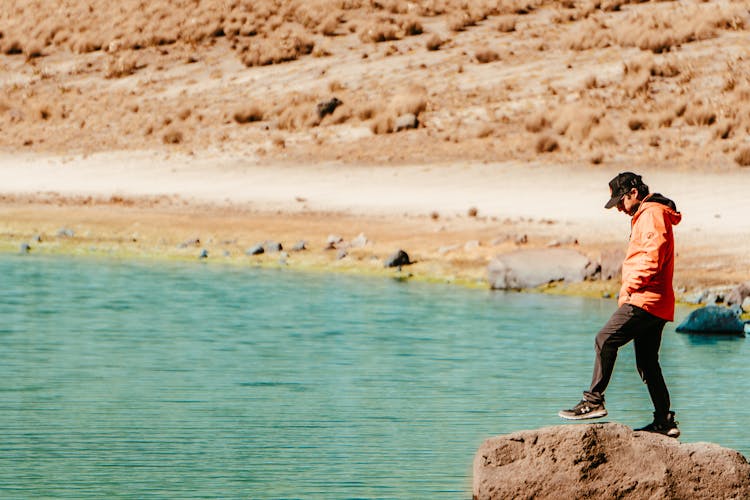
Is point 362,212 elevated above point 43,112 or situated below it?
below

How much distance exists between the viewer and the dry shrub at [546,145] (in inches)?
1115

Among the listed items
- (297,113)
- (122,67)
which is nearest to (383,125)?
(297,113)

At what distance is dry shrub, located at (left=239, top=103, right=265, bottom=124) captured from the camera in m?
33.5

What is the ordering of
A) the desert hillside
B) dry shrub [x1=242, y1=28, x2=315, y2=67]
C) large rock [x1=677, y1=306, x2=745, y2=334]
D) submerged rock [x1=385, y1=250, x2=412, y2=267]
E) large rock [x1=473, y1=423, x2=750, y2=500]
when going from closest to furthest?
1. large rock [x1=473, y1=423, x2=750, y2=500]
2. large rock [x1=677, y1=306, x2=745, y2=334]
3. submerged rock [x1=385, y1=250, x2=412, y2=267]
4. the desert hillside
5. dry shrub [x1=242, y1=28, x2=315, y2=67]

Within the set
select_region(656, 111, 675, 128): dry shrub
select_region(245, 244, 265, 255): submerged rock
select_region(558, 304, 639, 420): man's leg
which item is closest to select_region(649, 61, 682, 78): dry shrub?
select_region(656, 111, 675, 128): dry shrub

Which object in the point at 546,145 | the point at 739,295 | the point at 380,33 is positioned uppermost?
the point at 380,33

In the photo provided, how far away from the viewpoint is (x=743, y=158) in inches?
1015

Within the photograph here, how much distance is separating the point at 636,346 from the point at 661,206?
0.78m

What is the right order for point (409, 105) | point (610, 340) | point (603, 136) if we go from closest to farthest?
point (610, 340), point (603, 136), point (409, 105)

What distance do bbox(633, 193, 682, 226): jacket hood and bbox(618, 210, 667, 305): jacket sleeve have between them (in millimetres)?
29

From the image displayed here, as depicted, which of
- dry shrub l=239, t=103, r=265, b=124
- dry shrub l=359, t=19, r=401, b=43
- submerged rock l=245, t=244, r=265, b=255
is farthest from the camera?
dry shrub l=359, t=19, r=401, b=43

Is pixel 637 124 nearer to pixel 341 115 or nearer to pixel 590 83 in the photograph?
pixel 590 83

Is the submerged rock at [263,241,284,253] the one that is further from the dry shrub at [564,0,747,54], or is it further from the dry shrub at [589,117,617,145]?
the dry shrub at [564,0,747,54]

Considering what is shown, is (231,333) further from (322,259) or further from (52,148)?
(52,148)
